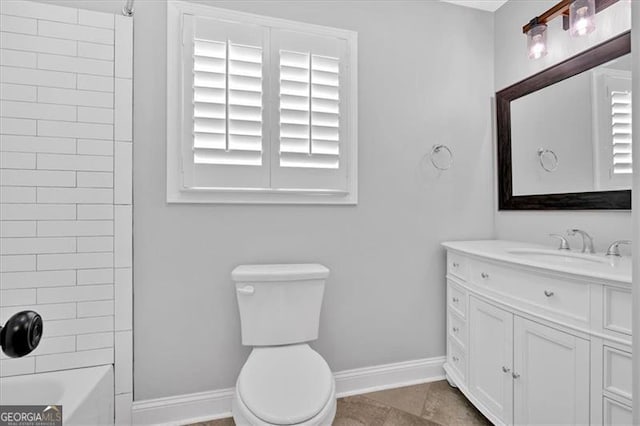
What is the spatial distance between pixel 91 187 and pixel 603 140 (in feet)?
8.33

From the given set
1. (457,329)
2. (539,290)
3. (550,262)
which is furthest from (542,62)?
(457,329)

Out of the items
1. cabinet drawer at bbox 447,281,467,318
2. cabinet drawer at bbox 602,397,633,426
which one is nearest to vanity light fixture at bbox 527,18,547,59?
cabinet drawer at bbox 447,281,467,318

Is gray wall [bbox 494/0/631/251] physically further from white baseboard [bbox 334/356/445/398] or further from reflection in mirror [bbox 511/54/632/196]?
white baseboard [bbox 334/356/445/398]

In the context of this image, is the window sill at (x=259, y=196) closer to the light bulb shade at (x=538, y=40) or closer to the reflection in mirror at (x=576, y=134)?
the reflection in mirror at (x=576, y=134)

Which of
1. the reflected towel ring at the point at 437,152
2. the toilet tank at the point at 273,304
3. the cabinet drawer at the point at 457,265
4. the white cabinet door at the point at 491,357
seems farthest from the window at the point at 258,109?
the white cabinet door at the point at 491,357

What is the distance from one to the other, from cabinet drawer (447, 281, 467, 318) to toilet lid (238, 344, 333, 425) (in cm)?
92

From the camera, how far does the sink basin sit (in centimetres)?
142

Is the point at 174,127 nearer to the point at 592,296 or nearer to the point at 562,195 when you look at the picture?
the point at 592,296

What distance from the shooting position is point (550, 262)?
1.38 metres

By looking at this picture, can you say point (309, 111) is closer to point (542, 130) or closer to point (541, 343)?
point (542, 130)

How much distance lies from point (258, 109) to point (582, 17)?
169 centimetres

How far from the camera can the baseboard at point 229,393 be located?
164 centimetres

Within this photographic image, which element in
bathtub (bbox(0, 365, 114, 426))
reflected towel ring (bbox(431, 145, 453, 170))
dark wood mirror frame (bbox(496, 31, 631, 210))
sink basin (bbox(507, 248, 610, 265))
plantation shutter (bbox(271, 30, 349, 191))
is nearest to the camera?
bathtub (bbox(0, 365, 114, 426))

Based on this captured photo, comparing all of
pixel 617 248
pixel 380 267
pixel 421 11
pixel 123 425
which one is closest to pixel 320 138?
pixel 380 267
